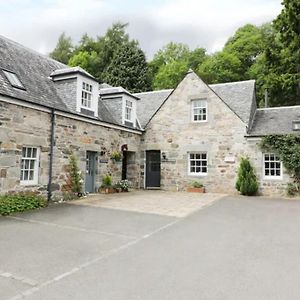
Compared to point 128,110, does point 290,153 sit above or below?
below

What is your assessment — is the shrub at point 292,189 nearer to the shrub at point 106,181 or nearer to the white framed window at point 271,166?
the white framed window at point 271,166

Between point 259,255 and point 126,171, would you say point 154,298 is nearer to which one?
point 259,255

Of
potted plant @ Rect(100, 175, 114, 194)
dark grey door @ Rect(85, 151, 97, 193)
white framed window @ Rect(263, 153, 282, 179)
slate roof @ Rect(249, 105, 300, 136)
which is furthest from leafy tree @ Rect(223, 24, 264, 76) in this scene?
dark grey door @ Rect(85, 151, 97, 193)

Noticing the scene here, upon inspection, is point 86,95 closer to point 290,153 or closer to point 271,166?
point 271,166

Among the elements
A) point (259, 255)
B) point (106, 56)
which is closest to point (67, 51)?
point (106, 56)

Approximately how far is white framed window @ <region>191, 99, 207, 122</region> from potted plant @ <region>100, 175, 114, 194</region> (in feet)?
20.4

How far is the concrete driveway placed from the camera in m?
4.25

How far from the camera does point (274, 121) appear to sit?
17641 millimetres

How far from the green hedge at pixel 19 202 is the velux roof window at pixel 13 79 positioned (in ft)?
13.1

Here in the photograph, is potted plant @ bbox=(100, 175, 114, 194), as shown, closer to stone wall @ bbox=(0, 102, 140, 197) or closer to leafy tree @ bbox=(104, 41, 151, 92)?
stone wall @ bbox=(0, 102, 140, 197)

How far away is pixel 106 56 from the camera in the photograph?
40.1 m

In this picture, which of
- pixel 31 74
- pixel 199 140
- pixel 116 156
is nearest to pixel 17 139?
pixel 31 74

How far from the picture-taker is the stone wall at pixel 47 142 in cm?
1061

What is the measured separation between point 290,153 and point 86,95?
10.4 metres
